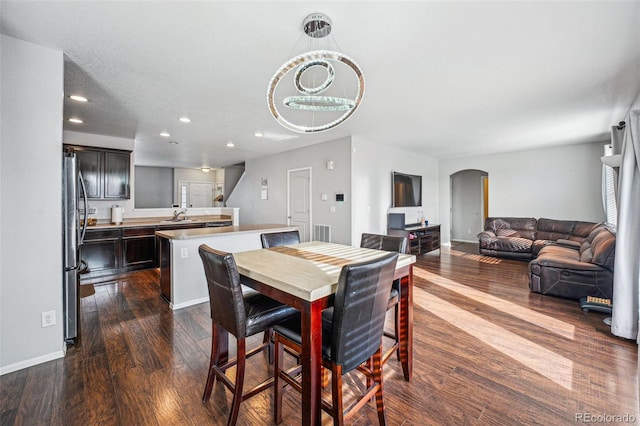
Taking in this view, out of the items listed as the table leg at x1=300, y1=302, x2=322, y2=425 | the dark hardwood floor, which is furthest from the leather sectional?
the table leg at x1=300, y1=302, x2=322, y2=425

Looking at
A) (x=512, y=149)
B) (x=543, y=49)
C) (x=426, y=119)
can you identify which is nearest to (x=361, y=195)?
(x=426, y=119)

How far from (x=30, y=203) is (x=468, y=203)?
30.7 feet

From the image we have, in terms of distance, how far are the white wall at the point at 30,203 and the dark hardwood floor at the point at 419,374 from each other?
25 cm

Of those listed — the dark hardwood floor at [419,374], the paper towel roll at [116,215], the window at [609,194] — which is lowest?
the dark hardwood floor at [419,374]

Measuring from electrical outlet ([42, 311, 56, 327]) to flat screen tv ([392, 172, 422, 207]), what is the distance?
17.7 ft

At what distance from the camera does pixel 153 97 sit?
320 cm

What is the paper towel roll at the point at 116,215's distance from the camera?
493 centimetres

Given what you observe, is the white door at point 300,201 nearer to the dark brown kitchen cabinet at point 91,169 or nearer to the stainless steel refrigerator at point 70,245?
the dark brown kitchen cabinet at point 91,169

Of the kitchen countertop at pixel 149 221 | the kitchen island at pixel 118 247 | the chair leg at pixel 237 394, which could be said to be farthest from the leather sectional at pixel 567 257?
the kitchen island at pixel 118 247

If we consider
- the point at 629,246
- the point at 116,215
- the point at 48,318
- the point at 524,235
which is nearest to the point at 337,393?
the point at 48,318

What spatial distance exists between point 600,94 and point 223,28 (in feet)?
13.5

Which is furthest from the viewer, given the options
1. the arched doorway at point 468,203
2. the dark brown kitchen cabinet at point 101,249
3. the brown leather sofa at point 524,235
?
the arched doorway at point 468,203

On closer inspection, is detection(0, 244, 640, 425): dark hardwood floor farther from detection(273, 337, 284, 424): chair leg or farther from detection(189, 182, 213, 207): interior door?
detection(189, 182, 213, 207): interior door

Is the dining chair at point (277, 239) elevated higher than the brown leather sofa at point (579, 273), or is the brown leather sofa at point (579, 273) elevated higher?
the dining chair at point (277, 239)
